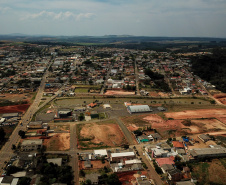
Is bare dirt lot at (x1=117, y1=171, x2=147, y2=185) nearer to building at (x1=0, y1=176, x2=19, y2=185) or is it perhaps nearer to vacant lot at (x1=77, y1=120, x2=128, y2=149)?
vacant lot at (x1=77, y1=120, x2=128, y2=149)

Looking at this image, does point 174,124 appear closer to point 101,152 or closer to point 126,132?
point 126,132

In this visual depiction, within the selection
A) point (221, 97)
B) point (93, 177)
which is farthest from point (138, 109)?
point (221, 97)

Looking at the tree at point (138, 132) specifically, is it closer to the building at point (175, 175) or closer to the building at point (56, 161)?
the building at point (175, 175)

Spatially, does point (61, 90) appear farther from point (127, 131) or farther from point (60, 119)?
point (127, 131)

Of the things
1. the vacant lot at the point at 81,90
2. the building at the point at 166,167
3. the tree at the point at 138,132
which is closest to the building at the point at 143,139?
the tree at the point at 138,132

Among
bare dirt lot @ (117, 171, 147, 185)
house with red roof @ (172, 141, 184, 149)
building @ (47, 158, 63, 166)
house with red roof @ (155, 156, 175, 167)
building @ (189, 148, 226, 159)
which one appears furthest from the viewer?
house with red roof @ (172, 141, 184, 149)

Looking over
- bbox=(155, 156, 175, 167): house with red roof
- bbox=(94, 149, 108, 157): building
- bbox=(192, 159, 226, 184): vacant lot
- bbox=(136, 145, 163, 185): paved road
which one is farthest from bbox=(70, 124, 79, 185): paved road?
bbox=(192, 159, 226, 184): vacant lot

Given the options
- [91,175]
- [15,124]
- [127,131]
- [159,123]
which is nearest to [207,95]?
[159,123]
